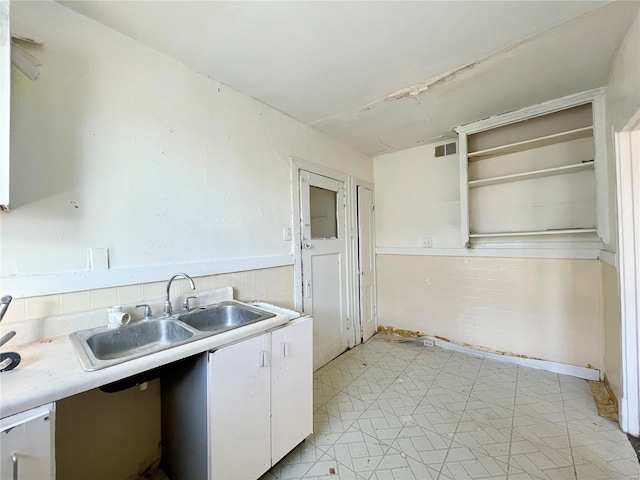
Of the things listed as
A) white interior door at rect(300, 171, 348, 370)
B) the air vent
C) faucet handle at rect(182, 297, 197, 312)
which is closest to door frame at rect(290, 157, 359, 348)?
white interior door at rect(300, 171, 348, 370)

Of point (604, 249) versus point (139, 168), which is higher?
point (139, 168)

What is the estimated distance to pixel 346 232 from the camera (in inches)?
118

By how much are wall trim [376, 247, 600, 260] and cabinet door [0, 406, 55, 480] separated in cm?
317

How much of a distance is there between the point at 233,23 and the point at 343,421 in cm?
251

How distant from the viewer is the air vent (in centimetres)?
293

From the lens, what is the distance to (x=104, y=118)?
132 centimetres

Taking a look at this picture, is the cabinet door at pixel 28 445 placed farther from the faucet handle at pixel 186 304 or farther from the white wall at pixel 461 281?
the white wall at pixel 461 281

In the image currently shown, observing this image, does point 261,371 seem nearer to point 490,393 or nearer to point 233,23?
point 233,23

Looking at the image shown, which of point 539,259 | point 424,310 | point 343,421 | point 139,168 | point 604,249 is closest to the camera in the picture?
point 139,168

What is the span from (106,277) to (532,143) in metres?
3.37

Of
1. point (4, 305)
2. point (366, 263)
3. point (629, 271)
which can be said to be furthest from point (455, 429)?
point (4, 305)

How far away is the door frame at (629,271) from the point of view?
158 centimetres

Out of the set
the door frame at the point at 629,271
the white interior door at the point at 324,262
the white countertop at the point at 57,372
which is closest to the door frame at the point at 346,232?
the white interior door at the point at 324,262

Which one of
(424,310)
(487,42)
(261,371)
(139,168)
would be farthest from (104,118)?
(424,310)
